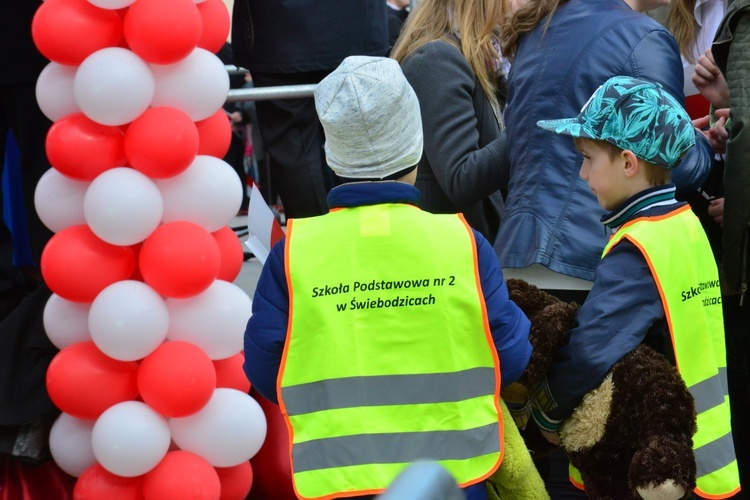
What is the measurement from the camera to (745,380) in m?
3.10

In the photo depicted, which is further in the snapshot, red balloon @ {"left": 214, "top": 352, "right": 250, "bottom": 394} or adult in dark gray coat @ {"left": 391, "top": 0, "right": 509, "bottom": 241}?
red balloon @ {"left": 214, "top": 352, "right": 250, "bottom": 394}

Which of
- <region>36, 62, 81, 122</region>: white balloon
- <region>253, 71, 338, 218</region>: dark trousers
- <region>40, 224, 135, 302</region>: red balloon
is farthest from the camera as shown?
<region>253, 71, 338, 218</region>: dark trousers

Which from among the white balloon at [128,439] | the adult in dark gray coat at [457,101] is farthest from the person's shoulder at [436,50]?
the white balloon at [128,439]

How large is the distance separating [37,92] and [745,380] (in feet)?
7.51

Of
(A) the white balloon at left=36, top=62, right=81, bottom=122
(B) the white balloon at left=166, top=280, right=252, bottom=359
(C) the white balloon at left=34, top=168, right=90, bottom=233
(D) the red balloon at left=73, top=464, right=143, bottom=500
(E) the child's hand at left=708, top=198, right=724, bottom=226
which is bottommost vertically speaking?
(D) the red balloon at left=73, top=464, right=143, bottom=500

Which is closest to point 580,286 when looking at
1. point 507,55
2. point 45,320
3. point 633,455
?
point 633,455

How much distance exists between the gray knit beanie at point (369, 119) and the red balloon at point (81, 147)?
926 millimetres

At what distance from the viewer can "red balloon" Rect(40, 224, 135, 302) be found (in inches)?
114

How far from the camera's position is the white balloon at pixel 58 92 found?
2990 millimetres

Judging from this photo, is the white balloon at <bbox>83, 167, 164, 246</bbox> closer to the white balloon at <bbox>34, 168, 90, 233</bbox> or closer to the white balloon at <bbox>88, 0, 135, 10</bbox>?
the white balloon at <bbox>34, 168, 90, 233</bbox>

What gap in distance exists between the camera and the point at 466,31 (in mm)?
3225

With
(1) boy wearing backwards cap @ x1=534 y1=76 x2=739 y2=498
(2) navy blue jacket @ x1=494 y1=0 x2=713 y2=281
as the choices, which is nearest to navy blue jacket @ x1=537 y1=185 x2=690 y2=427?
(1) boy wearing backwards cap @ x1=534 y1=76 x2=739 y2=498

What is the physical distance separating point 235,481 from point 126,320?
0.67 m

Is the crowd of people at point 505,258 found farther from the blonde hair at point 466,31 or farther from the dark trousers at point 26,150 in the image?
the dark trousers at point 26,150
